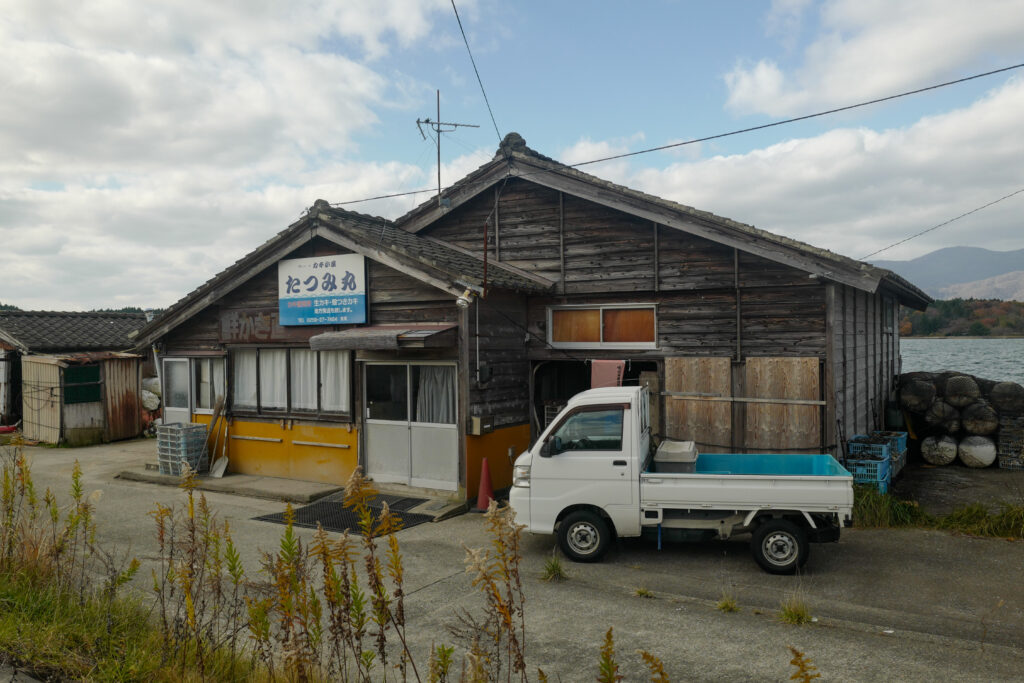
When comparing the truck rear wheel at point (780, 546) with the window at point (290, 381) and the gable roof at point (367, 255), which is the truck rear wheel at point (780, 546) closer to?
the gable roof at point (367, 255)

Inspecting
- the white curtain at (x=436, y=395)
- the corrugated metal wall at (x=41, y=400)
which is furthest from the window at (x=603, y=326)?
the corrugated metal wall at (x=41, y=400)

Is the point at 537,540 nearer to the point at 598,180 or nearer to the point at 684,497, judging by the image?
the point at 684,497

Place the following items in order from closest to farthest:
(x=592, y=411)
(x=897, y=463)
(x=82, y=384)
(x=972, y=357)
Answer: (x=592, y=411), (x=897, y=463), (x=82, y=384), (x=972, y=357)

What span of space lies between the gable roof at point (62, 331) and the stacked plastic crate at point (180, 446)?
8.95m

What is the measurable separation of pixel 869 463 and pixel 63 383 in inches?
737

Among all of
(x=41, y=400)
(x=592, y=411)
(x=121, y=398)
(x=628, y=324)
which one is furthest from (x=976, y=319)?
(x=41, y=400)

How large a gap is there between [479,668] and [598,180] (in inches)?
381

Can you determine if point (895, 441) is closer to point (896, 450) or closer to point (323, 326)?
point (896, 450)

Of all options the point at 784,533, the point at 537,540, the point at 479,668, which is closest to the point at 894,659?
the point at 784,533

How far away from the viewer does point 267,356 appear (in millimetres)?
13250

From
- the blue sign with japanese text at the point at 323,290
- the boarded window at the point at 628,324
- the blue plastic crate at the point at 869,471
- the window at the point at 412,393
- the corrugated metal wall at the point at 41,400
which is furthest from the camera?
the corrugated metal wall at the point at 41,400

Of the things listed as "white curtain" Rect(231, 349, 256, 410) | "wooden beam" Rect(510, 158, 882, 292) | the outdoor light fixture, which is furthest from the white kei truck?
"white curtain" Rect(231, 349, 256, 410)

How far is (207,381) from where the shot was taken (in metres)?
14.1

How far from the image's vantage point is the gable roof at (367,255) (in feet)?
35.8
